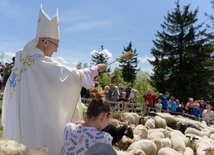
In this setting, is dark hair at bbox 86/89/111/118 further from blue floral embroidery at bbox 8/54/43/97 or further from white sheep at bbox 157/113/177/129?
white sheep at bbox 157/113/177/129

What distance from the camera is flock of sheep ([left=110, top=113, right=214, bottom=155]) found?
656 cm

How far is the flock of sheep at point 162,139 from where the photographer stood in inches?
258

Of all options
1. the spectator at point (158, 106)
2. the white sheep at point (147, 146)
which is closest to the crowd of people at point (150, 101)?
the spectator at point (158, 106)

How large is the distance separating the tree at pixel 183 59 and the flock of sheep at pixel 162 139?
18047 mm

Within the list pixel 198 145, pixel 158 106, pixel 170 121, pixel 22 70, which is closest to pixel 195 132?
pixel 170 121

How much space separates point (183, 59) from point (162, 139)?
2544 centimetres

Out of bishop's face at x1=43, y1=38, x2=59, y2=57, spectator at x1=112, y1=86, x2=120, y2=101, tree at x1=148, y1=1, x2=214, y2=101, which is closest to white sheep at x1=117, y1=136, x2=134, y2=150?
bishop's face at x1=43, y1=38, x2=59, y2=57

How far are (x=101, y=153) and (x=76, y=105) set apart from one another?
195 cm

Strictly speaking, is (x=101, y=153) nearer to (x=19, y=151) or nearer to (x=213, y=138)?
(x=19, y=151)

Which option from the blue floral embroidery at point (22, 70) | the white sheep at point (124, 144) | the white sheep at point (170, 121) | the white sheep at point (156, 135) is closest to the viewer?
the blue floral embroidery at point (22, 70)

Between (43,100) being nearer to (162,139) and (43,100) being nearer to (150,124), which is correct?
(162,139)

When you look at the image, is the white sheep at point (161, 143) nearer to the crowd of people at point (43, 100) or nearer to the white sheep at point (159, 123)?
the white sheep at point (159, 123)

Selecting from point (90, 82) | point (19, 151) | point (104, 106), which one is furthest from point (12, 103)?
point (19, 151)

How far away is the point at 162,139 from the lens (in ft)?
24.5
